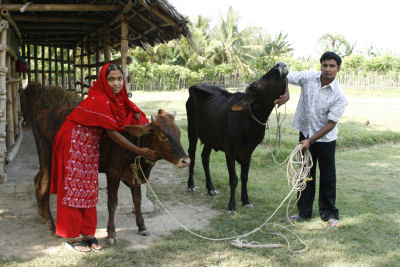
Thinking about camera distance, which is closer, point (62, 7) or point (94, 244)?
point (94, 244)

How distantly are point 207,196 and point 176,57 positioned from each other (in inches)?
1178

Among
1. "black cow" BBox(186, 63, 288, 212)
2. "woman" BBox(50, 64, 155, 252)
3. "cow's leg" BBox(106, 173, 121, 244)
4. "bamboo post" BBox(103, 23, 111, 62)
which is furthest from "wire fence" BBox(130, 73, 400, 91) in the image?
"woman" BBox(50, 64, 155, 252)

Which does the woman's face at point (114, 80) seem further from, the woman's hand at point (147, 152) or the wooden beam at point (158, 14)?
the wooden beam at point (158, 14)

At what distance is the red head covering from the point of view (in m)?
3.29

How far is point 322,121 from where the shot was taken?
13.7 feet

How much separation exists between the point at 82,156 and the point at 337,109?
8.83 feet

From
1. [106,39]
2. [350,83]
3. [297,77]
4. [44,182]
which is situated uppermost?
[350,83]

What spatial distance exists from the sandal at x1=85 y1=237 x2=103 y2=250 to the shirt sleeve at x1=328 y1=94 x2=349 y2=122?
2715 millimetres

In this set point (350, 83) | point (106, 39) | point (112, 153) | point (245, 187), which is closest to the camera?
point (112, 153)

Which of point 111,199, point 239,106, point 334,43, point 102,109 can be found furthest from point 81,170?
point 334,43

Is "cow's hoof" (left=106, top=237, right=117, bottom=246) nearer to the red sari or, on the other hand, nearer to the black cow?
the red sari

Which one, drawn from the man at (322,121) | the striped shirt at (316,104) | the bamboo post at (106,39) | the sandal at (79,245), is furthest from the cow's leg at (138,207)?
the bamboo post at (106,39)

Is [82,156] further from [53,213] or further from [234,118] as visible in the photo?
[234,118]

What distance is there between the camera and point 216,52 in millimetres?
34812
